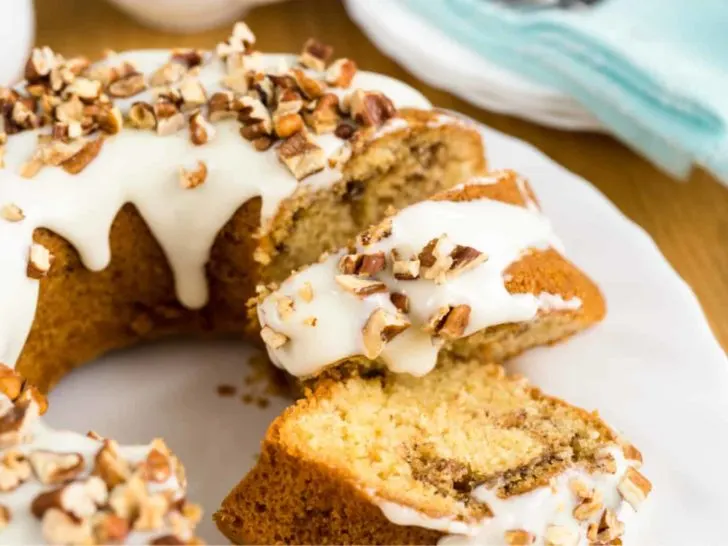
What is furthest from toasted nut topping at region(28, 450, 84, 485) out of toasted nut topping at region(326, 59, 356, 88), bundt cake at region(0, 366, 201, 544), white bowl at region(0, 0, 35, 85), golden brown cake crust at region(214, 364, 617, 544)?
white bowl at region(0, 0, 35, 85)

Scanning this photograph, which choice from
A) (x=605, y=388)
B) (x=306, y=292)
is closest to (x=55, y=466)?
(x=306, y=292)

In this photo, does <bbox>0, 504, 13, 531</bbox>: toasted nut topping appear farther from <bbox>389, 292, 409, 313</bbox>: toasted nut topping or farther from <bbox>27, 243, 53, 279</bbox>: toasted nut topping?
<bbox>389, 292, 409, 313</bbox>: toasted nut topping

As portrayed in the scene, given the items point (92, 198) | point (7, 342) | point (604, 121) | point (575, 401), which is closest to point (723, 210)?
point (604, 121)

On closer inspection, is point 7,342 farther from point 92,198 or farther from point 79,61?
point 79,61

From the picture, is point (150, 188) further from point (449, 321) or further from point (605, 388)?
point (605, 388)

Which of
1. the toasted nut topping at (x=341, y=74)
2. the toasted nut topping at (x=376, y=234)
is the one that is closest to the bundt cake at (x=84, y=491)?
the toasted nut topping at (x=376, y=234)

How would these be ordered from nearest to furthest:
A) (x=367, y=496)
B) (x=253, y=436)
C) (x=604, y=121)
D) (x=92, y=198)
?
(x=367, y=496)
(x=92, y=198)
(x=253, y=436)
(x=604, y=121)

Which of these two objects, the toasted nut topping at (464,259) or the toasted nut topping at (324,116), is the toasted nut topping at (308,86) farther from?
the toasted nut topping at (464,259)
